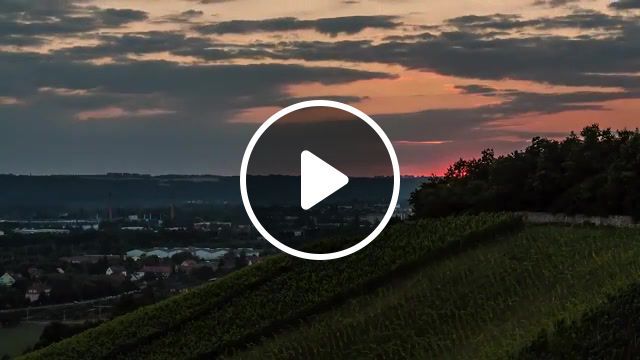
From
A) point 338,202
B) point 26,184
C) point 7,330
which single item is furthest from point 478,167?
point 26,184

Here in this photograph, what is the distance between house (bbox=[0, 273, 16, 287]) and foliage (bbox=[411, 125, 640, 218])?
43.0 meters

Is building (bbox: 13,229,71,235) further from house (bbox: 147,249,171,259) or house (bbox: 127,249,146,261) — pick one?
house (bbox: 147,249,171,259)

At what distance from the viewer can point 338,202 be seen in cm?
1214

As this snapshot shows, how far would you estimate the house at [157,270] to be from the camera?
6962cm

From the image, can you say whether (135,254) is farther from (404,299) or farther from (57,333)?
(404,299)

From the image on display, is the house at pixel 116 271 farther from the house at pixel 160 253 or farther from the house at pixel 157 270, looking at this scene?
the house at pixel 160 253

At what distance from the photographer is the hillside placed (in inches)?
814

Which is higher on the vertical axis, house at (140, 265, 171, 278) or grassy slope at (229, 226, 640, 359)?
grassy slope at (229, 226, 640, 359)

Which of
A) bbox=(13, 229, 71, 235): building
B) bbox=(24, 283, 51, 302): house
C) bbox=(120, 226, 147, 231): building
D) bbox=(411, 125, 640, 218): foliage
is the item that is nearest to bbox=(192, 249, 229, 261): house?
bbox=(24, 283, 51, 302): house

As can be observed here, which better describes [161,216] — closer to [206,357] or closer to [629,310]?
[206,357]

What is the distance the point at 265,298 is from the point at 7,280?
47.8 m

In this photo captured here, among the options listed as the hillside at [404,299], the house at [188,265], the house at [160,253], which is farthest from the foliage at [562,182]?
the house at [160,253]

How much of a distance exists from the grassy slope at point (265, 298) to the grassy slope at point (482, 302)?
722 mm

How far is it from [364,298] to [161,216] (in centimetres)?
6839
